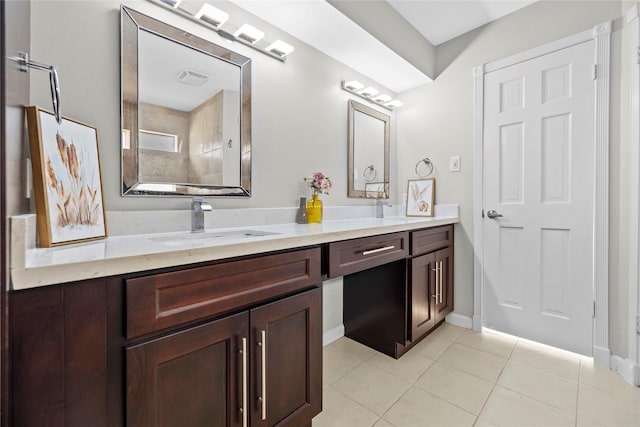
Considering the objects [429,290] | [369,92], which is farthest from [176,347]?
[369,92]

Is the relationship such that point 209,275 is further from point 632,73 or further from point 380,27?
point 632,73

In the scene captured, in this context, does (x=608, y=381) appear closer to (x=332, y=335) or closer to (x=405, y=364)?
(x=405, y=364)

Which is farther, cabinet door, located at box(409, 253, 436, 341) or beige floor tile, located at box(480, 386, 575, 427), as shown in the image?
cabinet door, located at box(409, 253, 436, 341)

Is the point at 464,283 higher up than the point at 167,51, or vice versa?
the point at 167,51

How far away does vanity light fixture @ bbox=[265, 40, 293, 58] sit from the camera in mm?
1667

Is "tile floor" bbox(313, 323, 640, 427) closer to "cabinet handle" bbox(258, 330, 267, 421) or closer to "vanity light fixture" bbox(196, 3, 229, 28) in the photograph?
"cabinet handle" bbox(258, 330, 267, 421)

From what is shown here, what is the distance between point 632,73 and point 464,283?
1.64m

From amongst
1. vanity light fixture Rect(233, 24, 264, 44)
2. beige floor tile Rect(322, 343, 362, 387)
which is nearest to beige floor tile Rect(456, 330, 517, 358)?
beige floor tile Rect(322, 343, 362, 387)

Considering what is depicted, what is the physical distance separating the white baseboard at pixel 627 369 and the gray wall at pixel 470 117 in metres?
0.06

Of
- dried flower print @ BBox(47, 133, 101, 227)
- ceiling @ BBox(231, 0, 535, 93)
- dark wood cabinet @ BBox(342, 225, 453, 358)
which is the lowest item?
dark wood cabinet @ BBox(342, 225, 453, 358)

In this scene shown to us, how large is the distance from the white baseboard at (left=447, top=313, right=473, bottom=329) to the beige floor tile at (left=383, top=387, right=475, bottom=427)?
3.29 feet

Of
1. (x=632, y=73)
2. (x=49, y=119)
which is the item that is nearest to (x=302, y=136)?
(x=49, y=119)

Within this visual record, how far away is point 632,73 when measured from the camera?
63.0 inches

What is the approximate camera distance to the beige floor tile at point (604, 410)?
4.27 feet
